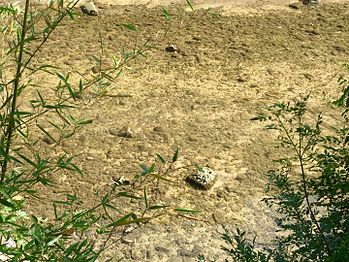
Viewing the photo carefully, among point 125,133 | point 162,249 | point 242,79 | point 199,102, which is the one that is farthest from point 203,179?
point 242,79

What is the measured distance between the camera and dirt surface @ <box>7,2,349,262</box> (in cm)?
452

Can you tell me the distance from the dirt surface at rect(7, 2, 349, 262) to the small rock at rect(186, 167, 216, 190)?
0.05 m

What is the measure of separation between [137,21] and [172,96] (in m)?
1.43

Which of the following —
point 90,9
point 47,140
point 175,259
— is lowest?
point 175,259

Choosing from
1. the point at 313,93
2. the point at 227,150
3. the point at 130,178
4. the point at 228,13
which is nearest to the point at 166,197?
the point at 130,178

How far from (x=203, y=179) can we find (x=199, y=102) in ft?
3.67

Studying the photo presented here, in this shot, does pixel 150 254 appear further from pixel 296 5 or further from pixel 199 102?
pixel 296 5

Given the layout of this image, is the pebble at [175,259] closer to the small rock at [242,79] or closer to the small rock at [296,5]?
the small rock at [242,79]

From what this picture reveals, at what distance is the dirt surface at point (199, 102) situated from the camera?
4.52 meters

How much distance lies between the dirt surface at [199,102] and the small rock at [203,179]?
0.05m

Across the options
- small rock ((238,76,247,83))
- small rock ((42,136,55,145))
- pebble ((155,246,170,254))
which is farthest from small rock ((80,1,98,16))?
pebble ((155,246,170,254))

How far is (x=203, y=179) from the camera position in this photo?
4.78 m

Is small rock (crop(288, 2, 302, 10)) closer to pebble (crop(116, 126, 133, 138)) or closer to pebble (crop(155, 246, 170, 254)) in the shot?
pebble (crop(116, 126, 133, 138))

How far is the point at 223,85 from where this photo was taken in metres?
6.00
